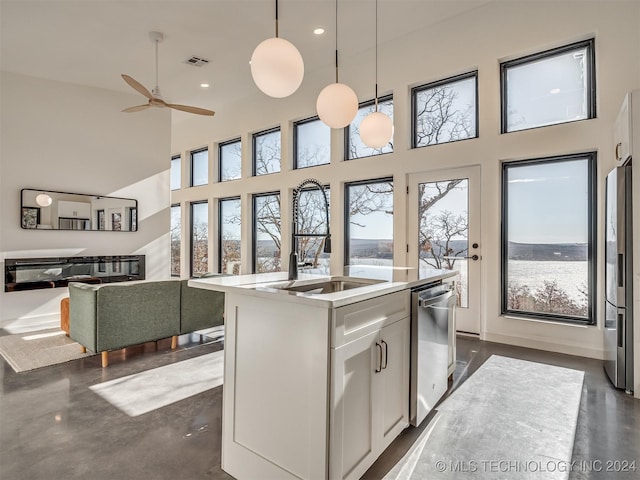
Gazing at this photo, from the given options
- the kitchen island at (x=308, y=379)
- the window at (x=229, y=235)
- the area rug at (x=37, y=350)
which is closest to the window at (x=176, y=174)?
the window at (x=229, y=235)

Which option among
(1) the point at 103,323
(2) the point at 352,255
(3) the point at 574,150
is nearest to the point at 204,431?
(1) the point at 103,323

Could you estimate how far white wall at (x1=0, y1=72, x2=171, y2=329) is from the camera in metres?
5.06

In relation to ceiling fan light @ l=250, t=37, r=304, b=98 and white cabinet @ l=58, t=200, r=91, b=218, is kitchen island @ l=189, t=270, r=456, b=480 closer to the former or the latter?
ceiling fan light @ l=250, t=37, r=304, b=98

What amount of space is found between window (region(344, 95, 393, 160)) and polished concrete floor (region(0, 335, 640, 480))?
325 centimetres

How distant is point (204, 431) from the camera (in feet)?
7.07

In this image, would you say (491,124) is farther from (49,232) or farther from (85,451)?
(49,232)

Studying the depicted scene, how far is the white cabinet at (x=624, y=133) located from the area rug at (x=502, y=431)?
5.87ft

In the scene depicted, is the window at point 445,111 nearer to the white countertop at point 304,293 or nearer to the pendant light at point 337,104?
the pendant light at point 337,104

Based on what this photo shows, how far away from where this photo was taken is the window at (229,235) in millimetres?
7098

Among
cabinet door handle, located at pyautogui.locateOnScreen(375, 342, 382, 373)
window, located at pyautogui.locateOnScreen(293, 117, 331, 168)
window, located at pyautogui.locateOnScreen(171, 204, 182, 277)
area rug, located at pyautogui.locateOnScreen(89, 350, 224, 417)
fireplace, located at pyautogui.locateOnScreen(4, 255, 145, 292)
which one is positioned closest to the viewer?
cabinet door handle, located at pyautogui.locateOnScreen(375, 342, 382, 373)

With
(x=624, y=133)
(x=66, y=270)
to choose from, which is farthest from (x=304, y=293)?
(x=66, y=270)

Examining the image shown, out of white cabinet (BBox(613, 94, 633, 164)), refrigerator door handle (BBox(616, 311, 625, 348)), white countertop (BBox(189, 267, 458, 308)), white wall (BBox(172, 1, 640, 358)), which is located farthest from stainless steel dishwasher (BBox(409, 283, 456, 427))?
white cabinet (BBox(613, 94, 633, 164))

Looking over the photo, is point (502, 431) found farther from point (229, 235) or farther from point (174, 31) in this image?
point (229, 235)

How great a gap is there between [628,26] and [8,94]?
725cm
